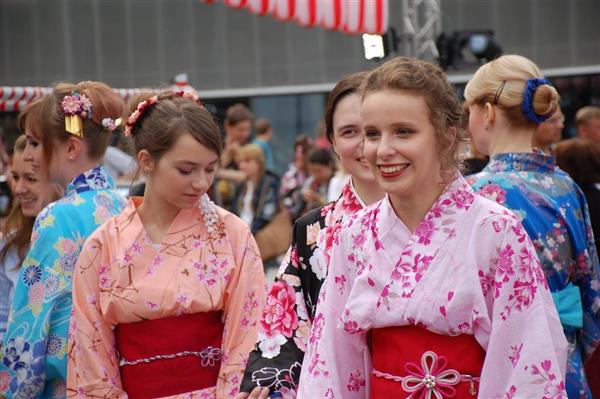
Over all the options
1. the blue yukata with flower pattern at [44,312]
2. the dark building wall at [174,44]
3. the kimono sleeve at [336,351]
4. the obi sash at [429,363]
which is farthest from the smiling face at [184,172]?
the dark building wall at [174,44]

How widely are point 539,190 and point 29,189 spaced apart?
7.06ft

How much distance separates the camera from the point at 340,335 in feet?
8.66

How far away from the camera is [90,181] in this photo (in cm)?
397

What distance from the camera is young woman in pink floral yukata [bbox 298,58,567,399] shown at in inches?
95.2

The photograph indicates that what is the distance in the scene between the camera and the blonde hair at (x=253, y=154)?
9820 mm

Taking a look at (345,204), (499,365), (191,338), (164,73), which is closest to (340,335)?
(499,365)

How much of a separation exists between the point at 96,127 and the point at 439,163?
187 cm

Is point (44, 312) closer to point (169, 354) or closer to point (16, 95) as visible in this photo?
point (169, 354)

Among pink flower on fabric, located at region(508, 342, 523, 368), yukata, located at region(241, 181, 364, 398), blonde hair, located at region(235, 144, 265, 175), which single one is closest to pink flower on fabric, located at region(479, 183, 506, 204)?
yukata, located at region(241, 181, 364, 398)

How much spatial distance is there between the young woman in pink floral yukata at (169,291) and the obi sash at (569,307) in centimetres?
108

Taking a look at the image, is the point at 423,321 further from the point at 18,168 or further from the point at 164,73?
the point at 164,73

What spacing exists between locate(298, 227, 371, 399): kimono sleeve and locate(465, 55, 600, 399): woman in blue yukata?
3.97 ft

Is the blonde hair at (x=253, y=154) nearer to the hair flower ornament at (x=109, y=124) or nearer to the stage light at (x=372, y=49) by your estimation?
the hair flower ornament at (x=109, y=124)

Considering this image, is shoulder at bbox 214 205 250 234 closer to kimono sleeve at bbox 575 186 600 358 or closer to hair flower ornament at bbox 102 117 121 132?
hair flower ornament at bbox 102 117 121 132
